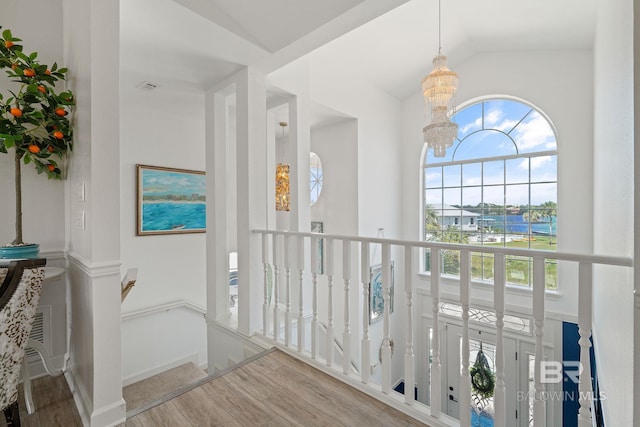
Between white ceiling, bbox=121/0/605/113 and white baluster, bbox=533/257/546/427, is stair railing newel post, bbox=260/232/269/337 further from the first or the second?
white baluster, bbox=533/257/546/427

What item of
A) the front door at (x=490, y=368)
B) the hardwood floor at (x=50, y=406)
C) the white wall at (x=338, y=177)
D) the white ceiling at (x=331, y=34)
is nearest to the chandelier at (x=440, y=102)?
the white ceiling at (x=331, y=34)

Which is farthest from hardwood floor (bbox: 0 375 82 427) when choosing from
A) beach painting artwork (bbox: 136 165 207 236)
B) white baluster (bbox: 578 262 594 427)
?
white baluster (bbox: 578 262 594 427)

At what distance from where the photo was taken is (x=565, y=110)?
3.72 metres

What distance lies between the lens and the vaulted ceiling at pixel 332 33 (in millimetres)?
1815

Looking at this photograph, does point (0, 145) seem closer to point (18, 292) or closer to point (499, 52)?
point (18, 292)

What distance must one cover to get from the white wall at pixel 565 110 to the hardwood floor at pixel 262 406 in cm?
357

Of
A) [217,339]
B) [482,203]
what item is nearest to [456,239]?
[482,203]

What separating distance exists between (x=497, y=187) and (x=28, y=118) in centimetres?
514

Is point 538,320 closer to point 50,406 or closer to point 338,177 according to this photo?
point 50,406

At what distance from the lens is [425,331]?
4.75 metres

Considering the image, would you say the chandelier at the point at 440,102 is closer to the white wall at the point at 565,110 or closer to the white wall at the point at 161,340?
the white wall at the point at 565,110

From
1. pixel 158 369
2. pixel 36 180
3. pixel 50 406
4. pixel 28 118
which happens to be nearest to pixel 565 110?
pixel 28 118

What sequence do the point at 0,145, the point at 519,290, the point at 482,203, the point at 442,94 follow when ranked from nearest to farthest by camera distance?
the point at 0,145, the point at 442,94, the point at 519,290, the point at 482,203

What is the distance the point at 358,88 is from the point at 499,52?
2119 mm
